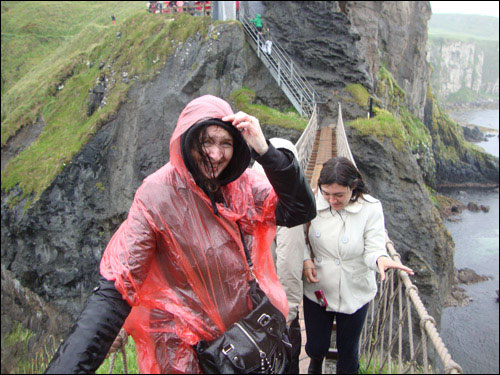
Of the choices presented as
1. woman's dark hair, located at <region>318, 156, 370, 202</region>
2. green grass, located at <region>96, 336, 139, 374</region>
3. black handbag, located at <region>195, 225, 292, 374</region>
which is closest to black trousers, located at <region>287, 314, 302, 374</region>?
black handbag, located at <region>195, 225, 292, 374</region>

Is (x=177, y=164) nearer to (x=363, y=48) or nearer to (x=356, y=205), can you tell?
(x=356, y=205)

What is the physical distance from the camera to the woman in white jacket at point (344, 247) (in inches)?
87.1

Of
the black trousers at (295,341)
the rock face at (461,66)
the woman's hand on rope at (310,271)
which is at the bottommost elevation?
the rock face at (461,66)

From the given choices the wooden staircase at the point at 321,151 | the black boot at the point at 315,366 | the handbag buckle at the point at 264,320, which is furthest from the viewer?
the wooden staircase at the point at 321,151

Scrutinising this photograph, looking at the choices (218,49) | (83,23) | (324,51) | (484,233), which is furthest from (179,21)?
(484,233)

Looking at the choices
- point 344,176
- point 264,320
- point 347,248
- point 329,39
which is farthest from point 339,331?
point 329,39

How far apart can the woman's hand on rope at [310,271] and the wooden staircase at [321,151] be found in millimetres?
3610

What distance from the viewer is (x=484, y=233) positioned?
26797 millimetres

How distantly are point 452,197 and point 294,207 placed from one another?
1429 inches

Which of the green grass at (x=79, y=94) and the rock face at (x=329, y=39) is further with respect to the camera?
the rock face at (x=329, y=39)

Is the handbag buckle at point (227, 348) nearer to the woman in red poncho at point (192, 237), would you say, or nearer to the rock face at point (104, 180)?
the woman in red poncho at point (192, 237)

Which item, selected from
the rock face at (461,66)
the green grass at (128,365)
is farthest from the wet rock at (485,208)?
the rock face at (461,66)

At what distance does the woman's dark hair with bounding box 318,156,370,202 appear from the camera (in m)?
2.19

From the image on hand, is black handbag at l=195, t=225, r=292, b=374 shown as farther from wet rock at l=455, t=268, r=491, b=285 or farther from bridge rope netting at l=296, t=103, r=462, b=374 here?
wet rock at l=455, t=268, r=491, b=285
